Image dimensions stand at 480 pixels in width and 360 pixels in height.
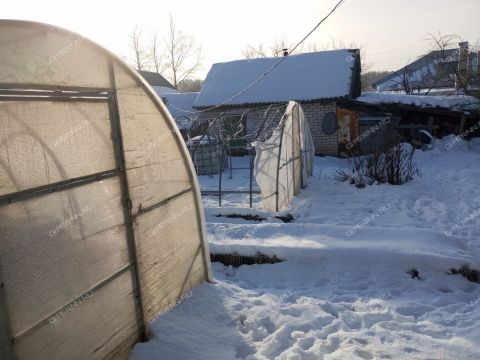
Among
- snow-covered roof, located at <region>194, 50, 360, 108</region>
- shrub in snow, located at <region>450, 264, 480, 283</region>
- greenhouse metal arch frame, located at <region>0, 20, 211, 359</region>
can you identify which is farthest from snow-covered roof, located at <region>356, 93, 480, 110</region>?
greenhouse metal arch frame, located at <region>0, 20, 211, 359</region>

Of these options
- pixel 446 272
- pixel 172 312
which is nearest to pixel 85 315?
pixel 172 312

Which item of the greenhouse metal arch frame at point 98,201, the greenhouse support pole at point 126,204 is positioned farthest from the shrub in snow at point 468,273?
the greenhouse support pole at point 126,204

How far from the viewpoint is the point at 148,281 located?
3928mm

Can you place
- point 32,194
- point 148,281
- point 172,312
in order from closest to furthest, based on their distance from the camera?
point 32,194 → point 148,281 → point 172,312

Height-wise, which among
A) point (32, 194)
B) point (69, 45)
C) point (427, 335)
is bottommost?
point (427, 335)

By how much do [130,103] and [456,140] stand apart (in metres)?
16.8

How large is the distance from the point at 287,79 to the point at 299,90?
138cm

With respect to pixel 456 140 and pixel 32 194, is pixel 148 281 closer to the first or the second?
pixel 32 194

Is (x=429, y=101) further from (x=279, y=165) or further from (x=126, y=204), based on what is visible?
(x=126, y=204)

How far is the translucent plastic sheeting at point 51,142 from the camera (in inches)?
96.5

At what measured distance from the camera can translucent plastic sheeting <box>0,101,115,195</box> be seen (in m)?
2.45

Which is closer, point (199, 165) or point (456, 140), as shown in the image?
point (199, 165)

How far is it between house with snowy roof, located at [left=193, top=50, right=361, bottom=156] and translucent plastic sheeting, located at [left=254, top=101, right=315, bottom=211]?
7.05 m

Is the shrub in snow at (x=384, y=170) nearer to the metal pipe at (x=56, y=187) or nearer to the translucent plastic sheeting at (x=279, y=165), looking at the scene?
the translucent plastic sheeting at (x=279, y=165)
